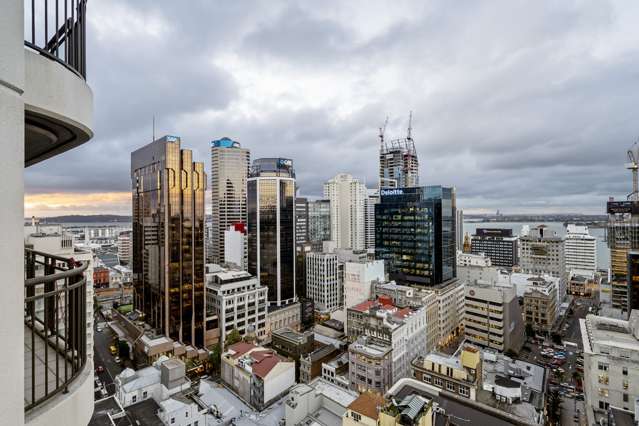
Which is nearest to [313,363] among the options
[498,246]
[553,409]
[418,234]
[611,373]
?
[553,409]

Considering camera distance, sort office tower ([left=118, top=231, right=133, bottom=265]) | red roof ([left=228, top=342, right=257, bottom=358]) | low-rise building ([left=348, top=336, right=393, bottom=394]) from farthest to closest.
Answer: office tower ([left=118, top=231, right=133, bottom=265])
red roof ([left=228, top=342, right=257, bottom=358])
low-rise building ([left=348, top=336, right=393, bottom=394])

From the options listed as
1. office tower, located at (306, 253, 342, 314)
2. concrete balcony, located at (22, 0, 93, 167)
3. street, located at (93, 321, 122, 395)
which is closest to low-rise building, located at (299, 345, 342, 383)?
street, located at (93, 321, 122, 395)

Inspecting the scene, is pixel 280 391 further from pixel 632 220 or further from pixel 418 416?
pixel 632 220

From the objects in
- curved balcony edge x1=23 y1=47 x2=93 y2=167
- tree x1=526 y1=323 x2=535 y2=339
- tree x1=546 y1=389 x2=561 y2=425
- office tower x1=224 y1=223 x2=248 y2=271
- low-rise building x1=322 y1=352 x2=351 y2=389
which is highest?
curved balcony edge x1=23 y1=47 x2=93 y2=167

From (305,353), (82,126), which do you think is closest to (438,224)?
(305,353)

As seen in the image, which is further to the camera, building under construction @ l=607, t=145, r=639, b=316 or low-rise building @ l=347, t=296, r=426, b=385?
building under construction @ l=607, t=145, r=639, b=316

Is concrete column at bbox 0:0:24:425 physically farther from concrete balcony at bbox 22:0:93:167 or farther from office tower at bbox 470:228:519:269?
office tower at bbox 470:228:519:269

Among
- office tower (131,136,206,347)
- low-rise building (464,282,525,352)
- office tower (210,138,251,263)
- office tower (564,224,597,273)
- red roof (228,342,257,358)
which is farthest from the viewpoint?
office tower (210,138,251,263)
